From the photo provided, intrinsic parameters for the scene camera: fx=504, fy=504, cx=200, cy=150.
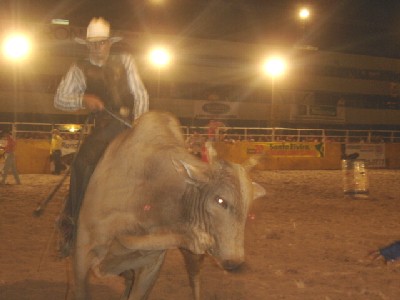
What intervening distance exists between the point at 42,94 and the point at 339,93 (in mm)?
27281

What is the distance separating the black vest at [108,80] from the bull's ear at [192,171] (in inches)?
50.6

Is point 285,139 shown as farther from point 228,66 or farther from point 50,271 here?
point 50,271

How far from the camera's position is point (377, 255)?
4492 mm

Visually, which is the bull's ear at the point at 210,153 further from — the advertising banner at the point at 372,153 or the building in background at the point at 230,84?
the building in background at the point at 230,84

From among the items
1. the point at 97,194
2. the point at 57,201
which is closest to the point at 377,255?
the point at 97,194

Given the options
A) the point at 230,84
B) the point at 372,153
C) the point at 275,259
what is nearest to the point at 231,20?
the point at 230,84

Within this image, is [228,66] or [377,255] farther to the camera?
[228,66]

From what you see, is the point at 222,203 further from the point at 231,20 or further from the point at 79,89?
the point at 231,20

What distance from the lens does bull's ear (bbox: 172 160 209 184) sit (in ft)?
10.6

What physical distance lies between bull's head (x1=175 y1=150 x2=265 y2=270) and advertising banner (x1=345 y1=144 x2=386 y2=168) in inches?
976

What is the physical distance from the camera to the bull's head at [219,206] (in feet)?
10.2

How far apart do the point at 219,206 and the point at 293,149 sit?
22.3 metres

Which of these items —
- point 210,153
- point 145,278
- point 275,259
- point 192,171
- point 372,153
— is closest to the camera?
point 192,171

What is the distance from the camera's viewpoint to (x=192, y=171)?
3.26 meters
